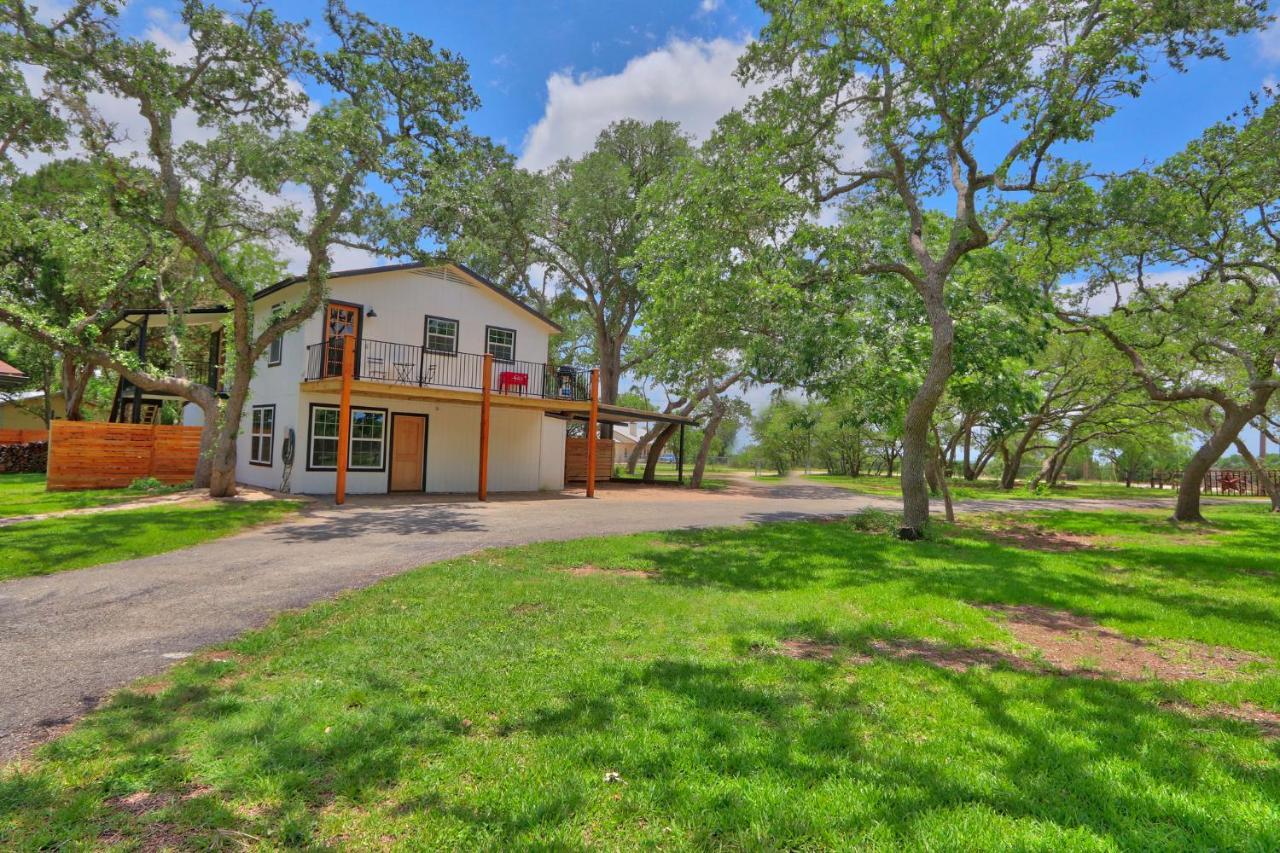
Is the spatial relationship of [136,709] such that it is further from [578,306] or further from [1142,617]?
[578,306]

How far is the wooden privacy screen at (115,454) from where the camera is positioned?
14.4 metres

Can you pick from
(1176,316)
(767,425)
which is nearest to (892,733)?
(1176,316)

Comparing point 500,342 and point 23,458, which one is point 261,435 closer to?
point 500,342

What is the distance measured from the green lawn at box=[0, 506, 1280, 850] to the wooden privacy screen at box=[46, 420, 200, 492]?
1440 centimetres

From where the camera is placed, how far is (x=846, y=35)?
8820 mm

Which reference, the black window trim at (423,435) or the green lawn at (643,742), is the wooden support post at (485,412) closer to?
the black window trim at (423,435)

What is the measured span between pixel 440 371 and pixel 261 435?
5161 millimetres

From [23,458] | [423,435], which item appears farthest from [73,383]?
[423,435]

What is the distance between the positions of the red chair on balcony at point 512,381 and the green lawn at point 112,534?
6.40m

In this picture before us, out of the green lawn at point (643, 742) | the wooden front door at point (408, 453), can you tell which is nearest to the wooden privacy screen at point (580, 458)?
the wooden front door at point (408, 453)

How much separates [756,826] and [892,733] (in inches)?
47.4

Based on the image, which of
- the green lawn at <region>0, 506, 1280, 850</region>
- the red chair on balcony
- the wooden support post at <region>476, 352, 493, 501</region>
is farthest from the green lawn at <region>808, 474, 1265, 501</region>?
the green lawn at <region>0, 506, 1280, 850</region>

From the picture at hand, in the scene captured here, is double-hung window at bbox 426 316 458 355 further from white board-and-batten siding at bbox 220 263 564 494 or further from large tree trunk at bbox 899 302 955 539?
large tree trunk at bbox 899 302 955 539

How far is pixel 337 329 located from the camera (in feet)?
49.6
